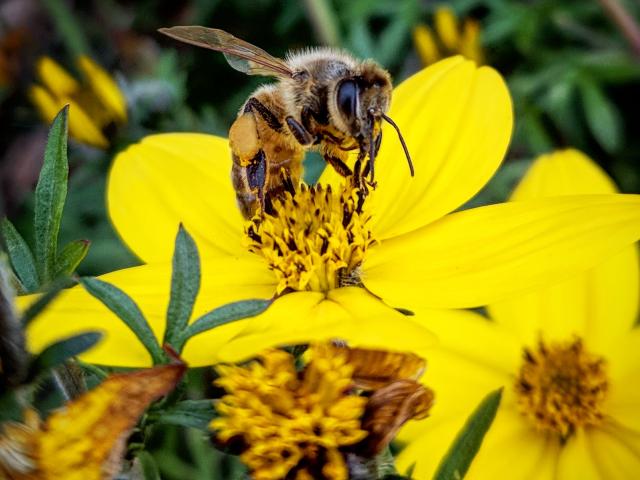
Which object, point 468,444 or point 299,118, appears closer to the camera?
point 468,444

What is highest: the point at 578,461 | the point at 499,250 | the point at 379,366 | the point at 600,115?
the point at 600,115

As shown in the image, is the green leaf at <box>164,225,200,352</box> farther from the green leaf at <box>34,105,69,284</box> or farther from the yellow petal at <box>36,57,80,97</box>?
the yellow petal at <box>36,57,80,97</box>

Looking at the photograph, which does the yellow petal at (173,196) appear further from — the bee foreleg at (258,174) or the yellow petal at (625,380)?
the yellow petal at (625,380)

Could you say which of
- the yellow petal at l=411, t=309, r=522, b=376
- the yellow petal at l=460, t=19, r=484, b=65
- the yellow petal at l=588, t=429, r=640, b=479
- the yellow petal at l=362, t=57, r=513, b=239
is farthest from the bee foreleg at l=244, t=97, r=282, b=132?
the yellow petal at l=460, t=19, r=484, b=65

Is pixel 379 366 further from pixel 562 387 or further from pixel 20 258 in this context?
pixel 562 387

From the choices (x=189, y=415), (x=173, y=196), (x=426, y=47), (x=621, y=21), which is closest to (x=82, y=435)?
(x=189, y=415)

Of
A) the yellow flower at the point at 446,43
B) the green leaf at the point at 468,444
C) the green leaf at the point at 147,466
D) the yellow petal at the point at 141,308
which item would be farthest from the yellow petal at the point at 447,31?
the green leaf at the point at 147,466
